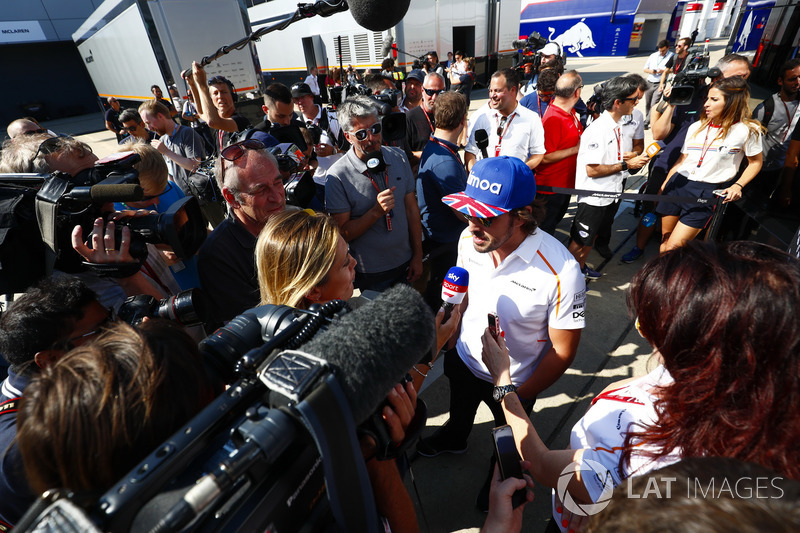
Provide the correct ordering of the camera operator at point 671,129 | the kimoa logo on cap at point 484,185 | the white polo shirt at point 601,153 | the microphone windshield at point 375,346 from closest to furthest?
1. the microphone windshield at point 375,346
2. the kimoa logo on cap at point 484,185
3. the white polo shirt at point 601,153
4. the camera operator at point 671,129

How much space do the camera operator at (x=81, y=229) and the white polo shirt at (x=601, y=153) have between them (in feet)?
12.1

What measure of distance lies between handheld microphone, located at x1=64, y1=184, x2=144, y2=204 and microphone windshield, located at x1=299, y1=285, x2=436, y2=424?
122 cm

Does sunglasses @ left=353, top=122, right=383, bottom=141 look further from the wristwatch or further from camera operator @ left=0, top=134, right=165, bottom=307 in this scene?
the wristwatch

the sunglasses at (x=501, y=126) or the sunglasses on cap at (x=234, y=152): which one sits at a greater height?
the sunglasses on cap at (x=234, y=152)

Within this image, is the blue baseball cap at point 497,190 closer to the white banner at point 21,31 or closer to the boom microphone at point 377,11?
the boom microphone at point 377,11

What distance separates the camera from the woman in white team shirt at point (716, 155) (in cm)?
307

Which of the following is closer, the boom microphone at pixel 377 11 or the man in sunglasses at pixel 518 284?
the man in sunglasses at pixel 518 284

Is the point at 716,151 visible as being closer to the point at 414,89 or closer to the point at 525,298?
the point at 525,298

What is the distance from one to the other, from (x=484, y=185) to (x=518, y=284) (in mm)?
508

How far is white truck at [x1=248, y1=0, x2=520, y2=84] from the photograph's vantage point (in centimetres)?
1342

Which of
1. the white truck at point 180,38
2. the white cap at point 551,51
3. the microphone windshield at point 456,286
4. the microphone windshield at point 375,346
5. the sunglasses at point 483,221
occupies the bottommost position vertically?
the microphone windshield at point 456,286

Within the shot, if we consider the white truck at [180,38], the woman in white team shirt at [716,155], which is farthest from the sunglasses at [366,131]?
the white truck at [180,38]

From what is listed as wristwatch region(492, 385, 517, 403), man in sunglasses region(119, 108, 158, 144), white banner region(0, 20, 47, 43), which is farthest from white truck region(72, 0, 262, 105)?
white banner region(0, 20, 47, 43)

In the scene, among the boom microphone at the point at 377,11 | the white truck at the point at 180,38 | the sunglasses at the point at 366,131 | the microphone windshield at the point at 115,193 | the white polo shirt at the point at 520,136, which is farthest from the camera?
the white truck at the point at 180,38
